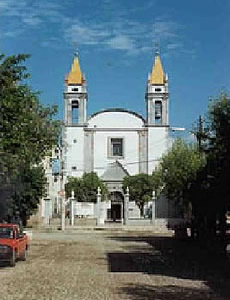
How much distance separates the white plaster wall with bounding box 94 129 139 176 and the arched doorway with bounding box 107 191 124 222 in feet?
13.1

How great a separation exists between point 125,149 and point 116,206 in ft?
27.4

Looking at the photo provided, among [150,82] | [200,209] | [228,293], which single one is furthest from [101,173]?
[228,293]

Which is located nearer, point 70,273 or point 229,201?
point 70,273

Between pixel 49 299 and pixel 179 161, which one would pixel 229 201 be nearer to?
pixel 49 299

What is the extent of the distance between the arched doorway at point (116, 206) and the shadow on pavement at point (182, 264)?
→ 1865 inches

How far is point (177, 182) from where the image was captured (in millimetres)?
47062

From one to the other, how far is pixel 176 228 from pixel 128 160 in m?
45.5

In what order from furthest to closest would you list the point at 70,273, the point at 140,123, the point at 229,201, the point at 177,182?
1. the point at 140,123
2. the point at 177,182
3. the point at 229,201
4. the point at 70,273

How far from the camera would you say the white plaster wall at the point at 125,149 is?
83625 millimetres

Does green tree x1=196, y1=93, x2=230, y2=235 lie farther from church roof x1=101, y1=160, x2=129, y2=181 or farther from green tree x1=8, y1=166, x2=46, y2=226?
church roof x1=101, y1=160, x2=129, y2=181

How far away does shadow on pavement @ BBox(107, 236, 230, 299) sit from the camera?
676 inches

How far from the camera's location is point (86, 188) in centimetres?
7700

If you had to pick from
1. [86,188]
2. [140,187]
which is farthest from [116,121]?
[86,188]

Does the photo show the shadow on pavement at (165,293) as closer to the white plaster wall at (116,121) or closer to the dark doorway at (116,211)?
the dark doorway at (116,211)
